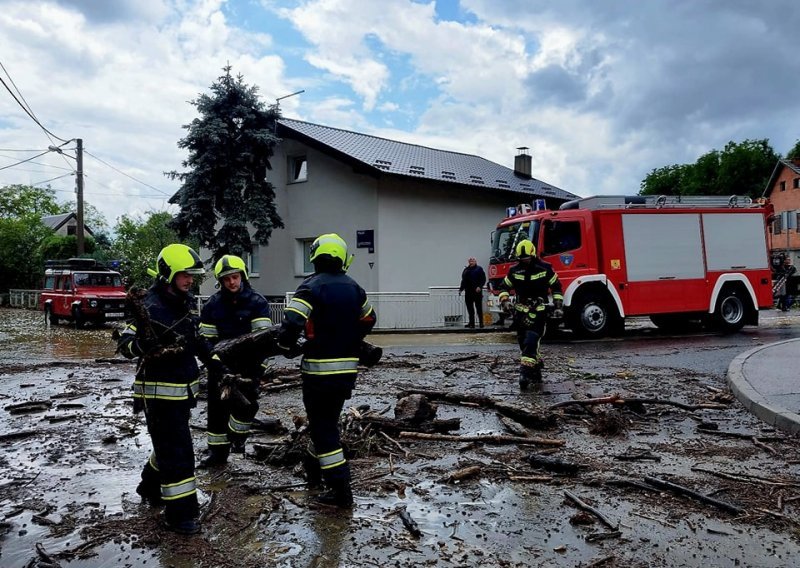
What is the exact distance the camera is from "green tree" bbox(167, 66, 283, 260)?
68.4 ft

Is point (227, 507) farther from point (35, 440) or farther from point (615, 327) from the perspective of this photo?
point (615, 327)

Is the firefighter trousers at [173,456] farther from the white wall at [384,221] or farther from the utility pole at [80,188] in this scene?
the utility pole at [80,188]

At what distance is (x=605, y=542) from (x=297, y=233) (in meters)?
19.8

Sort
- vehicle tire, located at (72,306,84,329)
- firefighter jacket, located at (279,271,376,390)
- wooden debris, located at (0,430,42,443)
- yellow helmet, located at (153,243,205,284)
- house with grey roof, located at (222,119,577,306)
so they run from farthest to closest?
vehicle tire, located at (72,306,84,329), house with grey roof, located at (222,119,577,306), wooden debris, located at (0,430,42,443), firefighter jacket, located at (279,271,376,390), yellow helmet, located at (153,243,205,284)

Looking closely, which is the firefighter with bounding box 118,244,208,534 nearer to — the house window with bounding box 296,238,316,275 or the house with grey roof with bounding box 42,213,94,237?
the house window with bounding box 296,238,316,275

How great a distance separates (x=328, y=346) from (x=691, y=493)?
2.64m

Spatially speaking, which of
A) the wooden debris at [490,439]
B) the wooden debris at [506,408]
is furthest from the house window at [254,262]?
the wooden debris at [490,439]

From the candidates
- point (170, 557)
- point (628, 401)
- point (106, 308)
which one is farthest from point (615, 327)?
point (106, 308)

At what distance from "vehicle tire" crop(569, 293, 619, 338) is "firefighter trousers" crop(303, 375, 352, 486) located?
11.0m

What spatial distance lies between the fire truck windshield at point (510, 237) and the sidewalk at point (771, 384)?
5.36 m

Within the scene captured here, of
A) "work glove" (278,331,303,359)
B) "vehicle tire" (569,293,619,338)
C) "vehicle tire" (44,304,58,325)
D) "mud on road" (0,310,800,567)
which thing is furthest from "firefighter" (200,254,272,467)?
"vehicle tire" (44,304,58,325)

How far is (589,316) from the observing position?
1466cm

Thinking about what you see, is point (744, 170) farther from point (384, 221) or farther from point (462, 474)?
point (462, 474)

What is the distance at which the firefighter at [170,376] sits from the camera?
3900 mm
